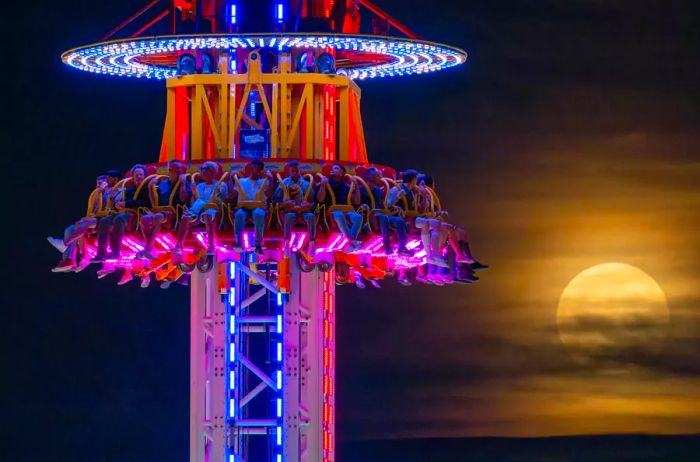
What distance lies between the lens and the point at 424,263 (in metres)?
27.7

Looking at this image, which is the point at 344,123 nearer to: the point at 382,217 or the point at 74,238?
the point at 382,217

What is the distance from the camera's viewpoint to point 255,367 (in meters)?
27.8

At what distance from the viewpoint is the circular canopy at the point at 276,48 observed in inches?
1045

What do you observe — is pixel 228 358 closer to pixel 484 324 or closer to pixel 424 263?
pixel 424 263

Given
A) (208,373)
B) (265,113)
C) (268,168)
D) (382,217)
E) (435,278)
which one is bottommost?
(208,373)

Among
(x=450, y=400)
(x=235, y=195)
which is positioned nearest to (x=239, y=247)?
(x=235, y=195)

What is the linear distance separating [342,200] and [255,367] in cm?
223

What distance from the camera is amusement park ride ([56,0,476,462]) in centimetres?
2733

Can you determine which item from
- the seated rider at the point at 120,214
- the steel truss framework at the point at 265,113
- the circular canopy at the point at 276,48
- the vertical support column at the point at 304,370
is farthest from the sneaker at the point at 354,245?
the seated rider at the point at 120,214

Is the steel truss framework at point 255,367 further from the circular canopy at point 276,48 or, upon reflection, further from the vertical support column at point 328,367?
the circular canopy at point 276,48

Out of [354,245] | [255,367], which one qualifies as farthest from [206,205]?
[255,367]

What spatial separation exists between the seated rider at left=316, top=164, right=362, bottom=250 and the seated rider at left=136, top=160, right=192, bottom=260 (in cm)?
143

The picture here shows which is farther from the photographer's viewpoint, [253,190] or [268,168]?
[268,168]

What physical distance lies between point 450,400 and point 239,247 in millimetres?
7146
